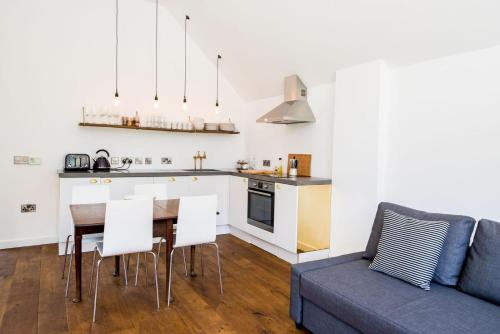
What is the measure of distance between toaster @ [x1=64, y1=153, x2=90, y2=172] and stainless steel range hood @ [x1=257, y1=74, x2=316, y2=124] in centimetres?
232

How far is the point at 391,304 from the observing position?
6.17 ft

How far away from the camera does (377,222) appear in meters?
2.66

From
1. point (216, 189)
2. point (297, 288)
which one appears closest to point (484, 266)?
point (297, 288)

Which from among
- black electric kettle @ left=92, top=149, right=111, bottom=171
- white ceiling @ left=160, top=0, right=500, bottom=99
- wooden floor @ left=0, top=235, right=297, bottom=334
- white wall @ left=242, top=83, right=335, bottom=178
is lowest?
wooden floor @ left=0, top=235, right=297, bottom=334

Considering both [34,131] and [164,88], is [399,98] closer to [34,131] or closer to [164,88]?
[164,88]

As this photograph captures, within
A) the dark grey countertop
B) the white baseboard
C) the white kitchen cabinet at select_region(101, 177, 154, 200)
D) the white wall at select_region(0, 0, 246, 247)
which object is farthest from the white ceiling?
the white baseboard

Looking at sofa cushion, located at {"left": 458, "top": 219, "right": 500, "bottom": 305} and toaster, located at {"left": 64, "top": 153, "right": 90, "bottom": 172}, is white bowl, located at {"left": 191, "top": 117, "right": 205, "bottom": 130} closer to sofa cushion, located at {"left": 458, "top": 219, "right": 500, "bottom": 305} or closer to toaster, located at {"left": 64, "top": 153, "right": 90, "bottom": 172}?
toaster, located at {"left": 64, "top": 153, "right": 90, "bottom": 172}

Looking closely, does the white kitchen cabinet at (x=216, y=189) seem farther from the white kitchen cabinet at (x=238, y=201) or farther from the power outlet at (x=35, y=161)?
the power outlet at (x=35, y=161)

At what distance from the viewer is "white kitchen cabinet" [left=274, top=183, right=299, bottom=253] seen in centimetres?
370

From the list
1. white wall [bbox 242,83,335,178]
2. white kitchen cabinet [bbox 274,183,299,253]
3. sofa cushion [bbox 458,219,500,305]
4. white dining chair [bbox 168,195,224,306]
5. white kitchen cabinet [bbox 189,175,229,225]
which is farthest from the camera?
white kitchen cabinet [bbox 189,175,229,225]

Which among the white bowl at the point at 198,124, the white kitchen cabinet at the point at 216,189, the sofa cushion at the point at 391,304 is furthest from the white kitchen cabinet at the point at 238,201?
the sofa cushion at the point at 391,304

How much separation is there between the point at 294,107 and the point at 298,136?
1.56 ft

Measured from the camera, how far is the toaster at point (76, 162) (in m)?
4.25

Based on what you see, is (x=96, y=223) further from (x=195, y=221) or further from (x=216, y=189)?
(x=216, y=189)
